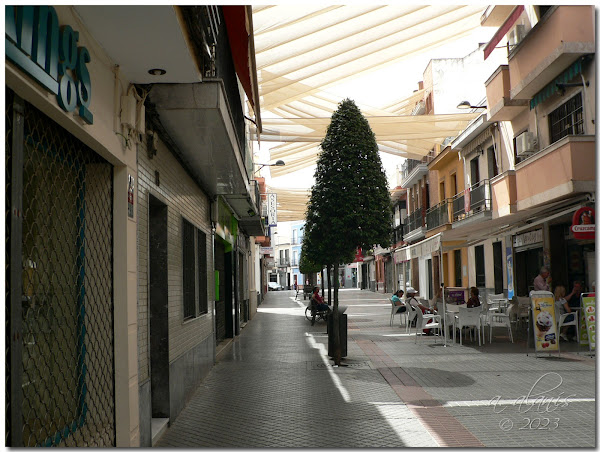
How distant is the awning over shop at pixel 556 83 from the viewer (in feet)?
45.3

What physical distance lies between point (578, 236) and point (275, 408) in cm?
704

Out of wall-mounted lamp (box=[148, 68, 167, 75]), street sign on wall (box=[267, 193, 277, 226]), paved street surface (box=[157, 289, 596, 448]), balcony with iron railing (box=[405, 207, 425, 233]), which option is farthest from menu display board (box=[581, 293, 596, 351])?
balcony with iron railing (box=[405, 207, 425, 233])

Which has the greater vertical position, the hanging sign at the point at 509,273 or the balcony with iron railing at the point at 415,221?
the balcony with iron railing at the point at 415,221

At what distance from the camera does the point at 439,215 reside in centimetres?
2977

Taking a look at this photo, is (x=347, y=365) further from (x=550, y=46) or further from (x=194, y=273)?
(x=550, y=46)

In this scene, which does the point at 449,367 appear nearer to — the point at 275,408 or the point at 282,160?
the point at 275,408

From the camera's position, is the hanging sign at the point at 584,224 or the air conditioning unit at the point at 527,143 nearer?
the hanging sign at the point at 584,224

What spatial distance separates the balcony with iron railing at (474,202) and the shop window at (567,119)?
6.59 meters

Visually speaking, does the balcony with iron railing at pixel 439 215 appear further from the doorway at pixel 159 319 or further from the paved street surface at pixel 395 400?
the doorway at pixel 159 319

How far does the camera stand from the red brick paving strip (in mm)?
5969

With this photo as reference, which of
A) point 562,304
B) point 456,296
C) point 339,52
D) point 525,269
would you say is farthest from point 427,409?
point 525,269

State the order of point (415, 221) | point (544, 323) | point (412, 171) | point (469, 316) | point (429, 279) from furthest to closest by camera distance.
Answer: point (412, 171) → point (415, 221) → point (429, 279) → point (469, 316) → point (544, 323)

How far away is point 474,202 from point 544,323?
1328cm

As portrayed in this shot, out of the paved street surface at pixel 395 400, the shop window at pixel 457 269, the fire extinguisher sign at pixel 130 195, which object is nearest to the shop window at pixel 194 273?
the paved street surface at pixel 395 400
